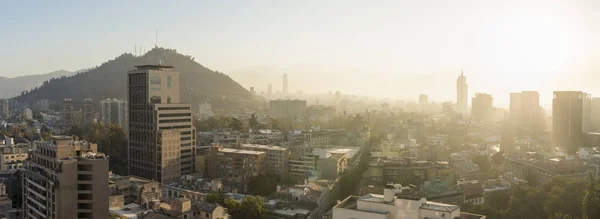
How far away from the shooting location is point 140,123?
19781mm

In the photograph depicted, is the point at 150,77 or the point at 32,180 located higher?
the point at 150,77

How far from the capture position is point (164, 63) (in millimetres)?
54094

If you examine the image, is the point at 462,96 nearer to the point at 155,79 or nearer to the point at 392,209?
the point at 155,79

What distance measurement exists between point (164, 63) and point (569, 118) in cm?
4006

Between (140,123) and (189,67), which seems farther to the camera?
(189,67)

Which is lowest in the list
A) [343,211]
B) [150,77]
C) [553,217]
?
[553,217]

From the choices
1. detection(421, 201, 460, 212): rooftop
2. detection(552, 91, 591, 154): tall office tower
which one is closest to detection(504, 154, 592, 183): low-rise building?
detection(552, 91, 591, 154): tall office tower

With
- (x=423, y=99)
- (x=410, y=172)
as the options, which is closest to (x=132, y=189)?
(x=410, y=172)

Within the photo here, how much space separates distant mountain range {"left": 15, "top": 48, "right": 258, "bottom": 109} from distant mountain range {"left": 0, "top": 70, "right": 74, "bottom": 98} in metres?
32.7

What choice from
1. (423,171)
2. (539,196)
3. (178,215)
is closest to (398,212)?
(178,215)

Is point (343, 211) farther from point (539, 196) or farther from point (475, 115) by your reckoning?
point (475, 115)

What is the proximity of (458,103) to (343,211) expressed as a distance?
64.9 meters

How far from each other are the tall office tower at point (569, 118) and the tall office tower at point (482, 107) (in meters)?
22.0

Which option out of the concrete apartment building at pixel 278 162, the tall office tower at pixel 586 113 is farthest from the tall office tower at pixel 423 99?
the concrete apartment building at pixel 278 162
